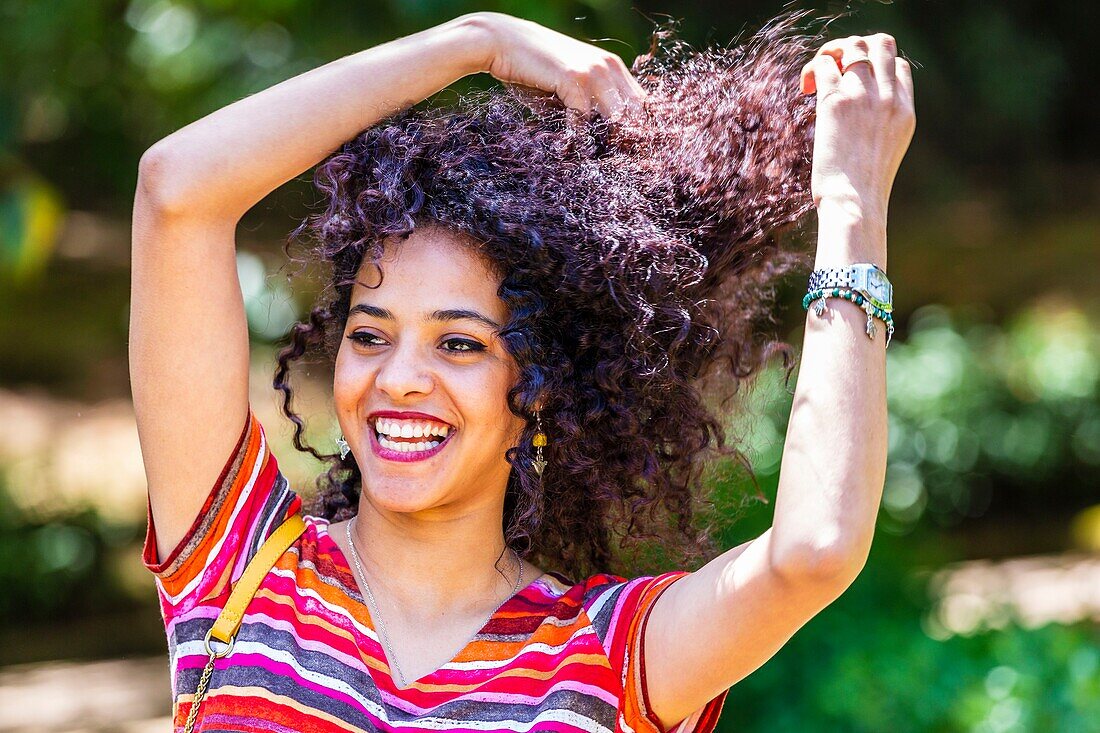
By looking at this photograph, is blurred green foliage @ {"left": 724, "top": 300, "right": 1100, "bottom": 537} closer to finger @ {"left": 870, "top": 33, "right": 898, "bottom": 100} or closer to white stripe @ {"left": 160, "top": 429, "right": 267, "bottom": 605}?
finger @ {"left": 870, "top": 33, "right": 898, "bottom": 100}

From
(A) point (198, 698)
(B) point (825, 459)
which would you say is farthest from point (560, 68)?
(A) point (198, 698)

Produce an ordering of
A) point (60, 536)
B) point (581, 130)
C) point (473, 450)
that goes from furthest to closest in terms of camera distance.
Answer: point (60, 536)
point (581, 130)
point (473, 450)

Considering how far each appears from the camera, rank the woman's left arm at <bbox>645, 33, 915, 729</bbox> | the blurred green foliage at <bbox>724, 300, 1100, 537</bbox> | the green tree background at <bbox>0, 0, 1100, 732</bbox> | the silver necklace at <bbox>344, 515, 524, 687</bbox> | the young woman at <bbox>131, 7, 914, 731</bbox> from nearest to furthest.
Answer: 1. the woman's left arm at <bbox>645, 33, 915, 729</bbox>
2. the young woman at <bbox>131, 7, 914, 731</bbox>
3. the silver necklace at <bbox>344, 515, 524, 687</bbox>
4. the green tree background at <bbox>0, 0, 1100, 732</bbox>
5. the blurred green foliage at <bbox>724, 300, 1100, 537</bbox>

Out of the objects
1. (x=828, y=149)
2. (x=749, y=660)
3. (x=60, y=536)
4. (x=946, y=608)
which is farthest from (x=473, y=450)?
(x=60, y=536)

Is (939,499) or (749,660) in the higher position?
(939,499)

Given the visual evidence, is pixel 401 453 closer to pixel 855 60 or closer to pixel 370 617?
pixel 370 617

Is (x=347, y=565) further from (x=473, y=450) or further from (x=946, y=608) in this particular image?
(x=946, y=608)

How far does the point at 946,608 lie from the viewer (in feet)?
→ 14.6

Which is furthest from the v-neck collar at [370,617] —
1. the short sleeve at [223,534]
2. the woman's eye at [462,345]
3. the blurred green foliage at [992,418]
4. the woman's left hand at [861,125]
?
the blurred green foliage at [992,418]

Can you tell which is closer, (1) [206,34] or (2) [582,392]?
(2) [582,392]

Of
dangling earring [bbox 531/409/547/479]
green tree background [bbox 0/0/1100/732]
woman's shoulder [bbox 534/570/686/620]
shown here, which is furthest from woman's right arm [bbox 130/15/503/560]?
green tree background [bbox 0/0/1100/732]

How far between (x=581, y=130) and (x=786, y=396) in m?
2.92

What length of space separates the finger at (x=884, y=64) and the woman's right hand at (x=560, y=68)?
1.34 ft

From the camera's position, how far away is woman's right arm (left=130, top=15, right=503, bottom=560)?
190 centimetres
